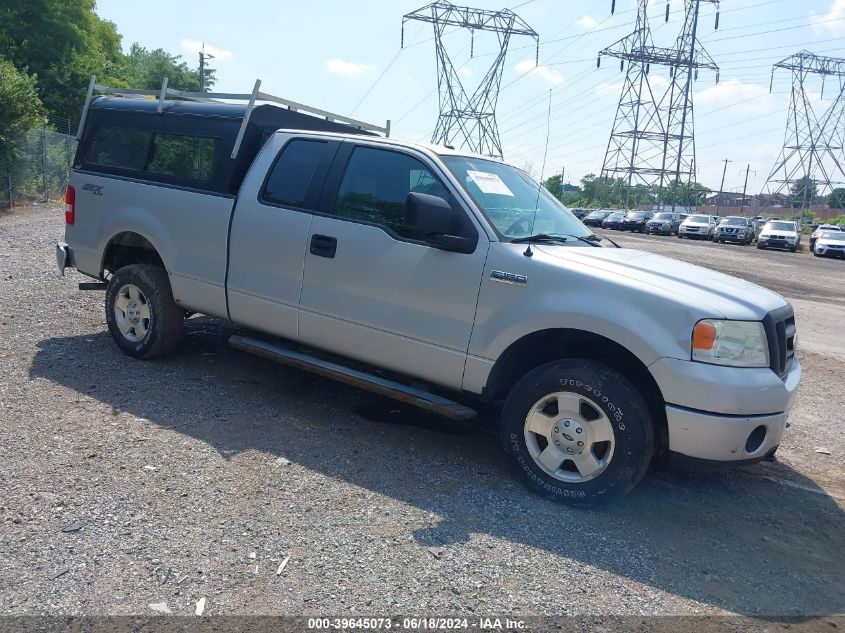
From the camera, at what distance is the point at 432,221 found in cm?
452

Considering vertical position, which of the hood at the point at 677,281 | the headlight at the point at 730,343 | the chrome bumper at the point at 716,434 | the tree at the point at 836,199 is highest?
the tree at the point at 836,199

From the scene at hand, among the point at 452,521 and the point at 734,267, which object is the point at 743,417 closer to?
the point at 452,521

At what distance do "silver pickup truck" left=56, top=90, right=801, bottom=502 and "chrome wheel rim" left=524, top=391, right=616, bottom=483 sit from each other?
11 mm

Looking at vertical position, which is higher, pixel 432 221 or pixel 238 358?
pixel 432 221

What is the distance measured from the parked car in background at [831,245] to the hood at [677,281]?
31960mm

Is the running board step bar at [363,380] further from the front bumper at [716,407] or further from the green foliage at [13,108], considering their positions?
the green foliage at [13,108]

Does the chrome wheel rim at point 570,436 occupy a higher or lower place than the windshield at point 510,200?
lower

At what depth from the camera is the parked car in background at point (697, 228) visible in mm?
43531

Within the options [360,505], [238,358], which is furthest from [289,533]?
[238,358]

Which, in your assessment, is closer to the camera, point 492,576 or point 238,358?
point 492,576

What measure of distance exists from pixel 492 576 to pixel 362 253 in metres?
2.37

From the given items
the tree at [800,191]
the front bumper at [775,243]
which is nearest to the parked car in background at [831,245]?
the front bumper at [775,243]

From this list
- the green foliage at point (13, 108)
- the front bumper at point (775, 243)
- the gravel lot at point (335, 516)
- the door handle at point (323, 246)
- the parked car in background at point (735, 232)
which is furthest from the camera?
the parked car in background at point (735, 232)

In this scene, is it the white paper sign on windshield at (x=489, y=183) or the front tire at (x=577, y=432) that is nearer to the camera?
the front tire at (x=577, y=432)
